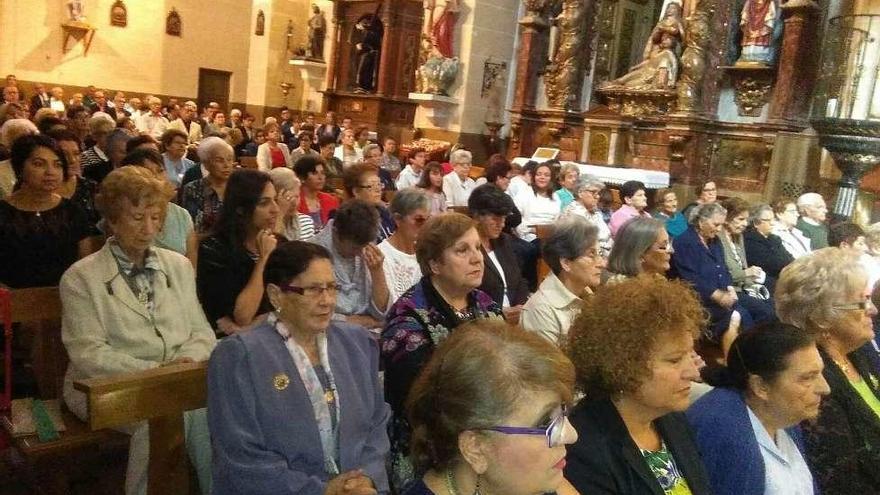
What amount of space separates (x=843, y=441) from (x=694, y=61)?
823 centimetres

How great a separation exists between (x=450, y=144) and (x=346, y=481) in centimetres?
1026

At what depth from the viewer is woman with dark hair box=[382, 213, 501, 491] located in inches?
94.0

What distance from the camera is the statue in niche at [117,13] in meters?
16.5

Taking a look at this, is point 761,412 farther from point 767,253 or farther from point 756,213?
point 756,213

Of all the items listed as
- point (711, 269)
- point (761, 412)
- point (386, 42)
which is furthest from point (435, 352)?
point (386, 42)

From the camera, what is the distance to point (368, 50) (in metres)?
13.8

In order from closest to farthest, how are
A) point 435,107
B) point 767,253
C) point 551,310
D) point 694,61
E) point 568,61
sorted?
point 551,310 < point 767,253 < point 694,61 < point 568,61 < point 435,107

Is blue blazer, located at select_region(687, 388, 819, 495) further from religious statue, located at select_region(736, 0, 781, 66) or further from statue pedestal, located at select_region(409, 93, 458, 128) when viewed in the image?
statue pedestal, located at select_region(409, 93, 458, 128)

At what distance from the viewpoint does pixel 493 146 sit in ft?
40.1

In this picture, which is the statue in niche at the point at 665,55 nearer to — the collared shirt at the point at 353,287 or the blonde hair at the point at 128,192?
the collared shirt at the point at 353,287

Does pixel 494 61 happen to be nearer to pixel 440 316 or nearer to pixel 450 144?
pixel 450 144

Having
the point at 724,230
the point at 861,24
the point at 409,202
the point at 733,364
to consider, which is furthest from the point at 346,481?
the point at 861,24

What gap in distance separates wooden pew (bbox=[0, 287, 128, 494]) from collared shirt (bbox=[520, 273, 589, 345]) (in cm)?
155

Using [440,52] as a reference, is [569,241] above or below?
below
